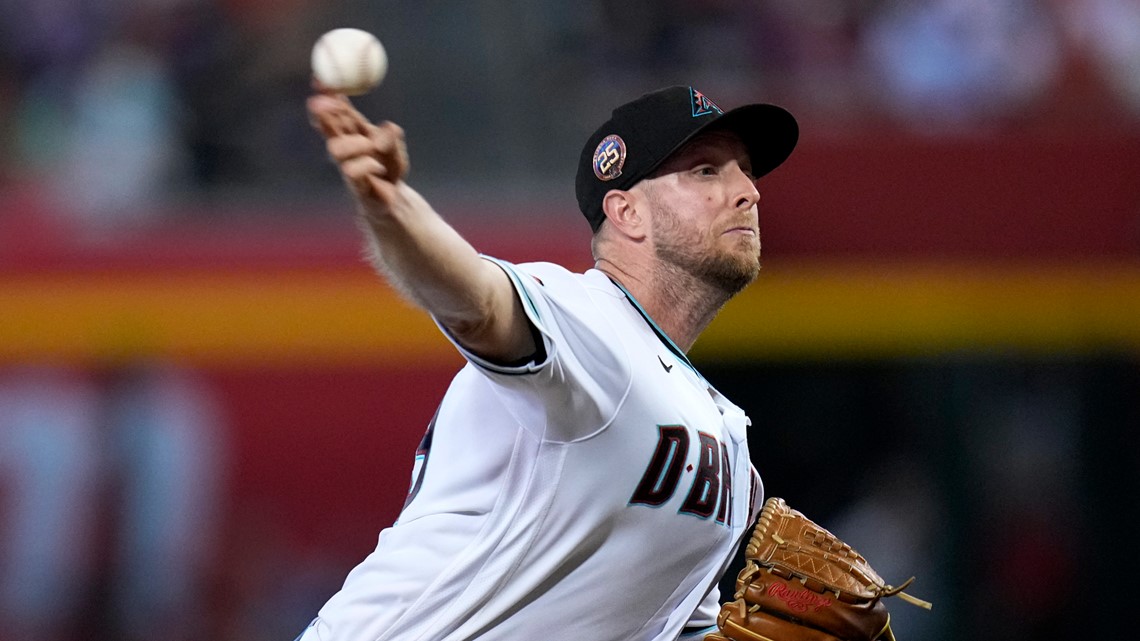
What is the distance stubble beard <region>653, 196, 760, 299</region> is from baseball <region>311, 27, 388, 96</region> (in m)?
0.92

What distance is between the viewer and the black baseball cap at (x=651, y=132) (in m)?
3.07

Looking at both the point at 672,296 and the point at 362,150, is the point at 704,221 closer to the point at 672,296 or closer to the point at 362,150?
the point at 672,296

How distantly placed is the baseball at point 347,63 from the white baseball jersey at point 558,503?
1.31 feet

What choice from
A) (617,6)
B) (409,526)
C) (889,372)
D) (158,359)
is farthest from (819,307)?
(409,526)

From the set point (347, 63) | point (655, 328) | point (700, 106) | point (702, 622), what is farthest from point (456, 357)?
point (347, 63)

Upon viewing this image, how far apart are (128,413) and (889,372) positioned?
3.70m

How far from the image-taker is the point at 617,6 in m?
8.20

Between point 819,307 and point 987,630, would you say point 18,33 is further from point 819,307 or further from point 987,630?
point 987,630

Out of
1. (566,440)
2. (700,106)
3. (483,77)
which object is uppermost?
(700,106)

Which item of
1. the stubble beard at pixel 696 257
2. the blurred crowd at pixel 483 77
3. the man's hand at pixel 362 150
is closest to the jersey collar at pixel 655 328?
the stubble beard at pixel 696 257

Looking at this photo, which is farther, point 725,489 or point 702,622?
point 702,622

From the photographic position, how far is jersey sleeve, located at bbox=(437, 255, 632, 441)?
2393mm

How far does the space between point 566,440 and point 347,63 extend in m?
0.75

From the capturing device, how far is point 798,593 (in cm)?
306
